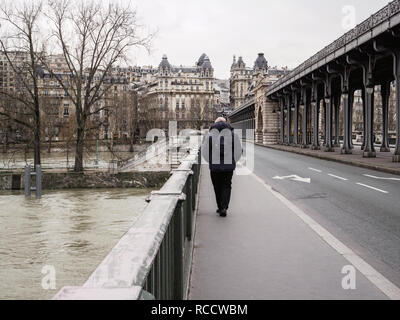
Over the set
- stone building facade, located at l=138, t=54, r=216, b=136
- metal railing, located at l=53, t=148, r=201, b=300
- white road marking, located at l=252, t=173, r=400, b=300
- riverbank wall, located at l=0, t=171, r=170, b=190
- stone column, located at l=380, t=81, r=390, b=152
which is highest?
stone building facade, located at l=138, t=54, r=216, b=136

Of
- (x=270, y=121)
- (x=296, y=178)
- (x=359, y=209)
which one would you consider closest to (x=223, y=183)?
(x=359, y=209)

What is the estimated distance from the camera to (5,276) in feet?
50.1

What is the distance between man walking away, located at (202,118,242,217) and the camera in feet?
28.8

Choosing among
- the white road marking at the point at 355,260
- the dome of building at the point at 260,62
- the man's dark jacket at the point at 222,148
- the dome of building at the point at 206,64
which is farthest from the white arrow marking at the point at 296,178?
the dome of building at the point at 260,62

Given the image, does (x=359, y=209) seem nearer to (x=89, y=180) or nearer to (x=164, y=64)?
(x=89, y=180)

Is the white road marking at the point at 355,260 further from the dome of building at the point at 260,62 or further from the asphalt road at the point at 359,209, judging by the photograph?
the dome of building at the point at 260,62

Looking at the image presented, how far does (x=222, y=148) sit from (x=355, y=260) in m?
3.45

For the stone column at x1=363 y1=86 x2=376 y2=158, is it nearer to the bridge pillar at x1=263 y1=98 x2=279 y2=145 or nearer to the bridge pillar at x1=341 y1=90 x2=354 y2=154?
the bridge pillar at x1=341 y1=90 x2=354 y2=154

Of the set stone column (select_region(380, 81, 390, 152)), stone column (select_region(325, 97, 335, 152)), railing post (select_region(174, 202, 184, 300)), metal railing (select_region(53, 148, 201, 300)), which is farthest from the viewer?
stone column (select_region(325, 97, 335, 152))

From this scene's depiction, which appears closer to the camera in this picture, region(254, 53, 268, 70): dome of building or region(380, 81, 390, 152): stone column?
region(380, 81, 390, 152): stone column

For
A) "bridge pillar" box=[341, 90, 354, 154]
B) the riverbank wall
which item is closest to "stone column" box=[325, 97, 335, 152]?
"bridge pillar" box=[341, 90, 354, 154]

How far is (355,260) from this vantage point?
617cm

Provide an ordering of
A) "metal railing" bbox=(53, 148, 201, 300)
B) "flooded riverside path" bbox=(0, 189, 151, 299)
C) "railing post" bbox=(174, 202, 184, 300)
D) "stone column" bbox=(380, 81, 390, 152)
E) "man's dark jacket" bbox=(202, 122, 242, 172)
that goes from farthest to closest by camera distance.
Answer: "stone column" bbox=(380, 81, 390, 152) → "flooded riverside path" bbox=(0, 189, 151, 299) → "man's dark jacket" bbox=(202, 122, 242, 172) → "railing post" bbox=(174, 202, 184, 300) → "metal railing" bbox=(53, 148, 201, 300)

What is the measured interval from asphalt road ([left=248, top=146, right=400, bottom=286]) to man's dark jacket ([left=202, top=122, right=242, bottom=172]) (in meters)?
2.01
